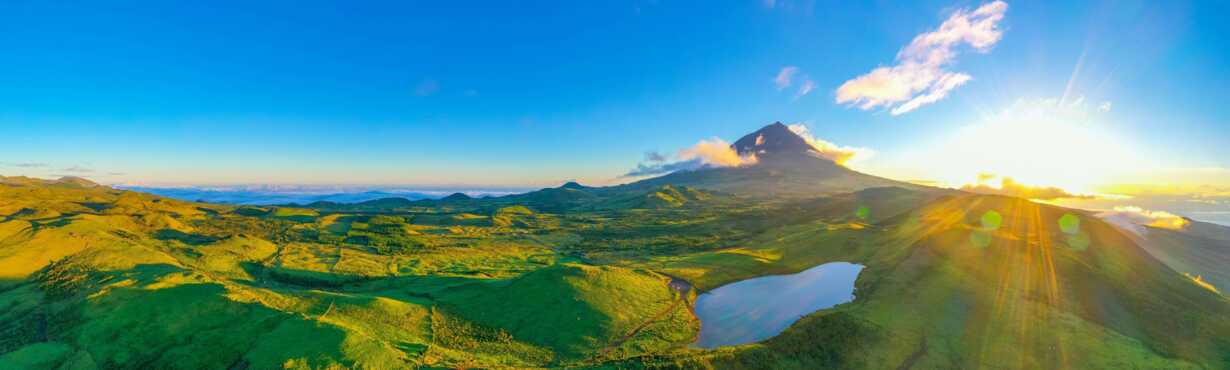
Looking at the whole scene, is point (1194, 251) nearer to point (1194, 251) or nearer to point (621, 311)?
point (1194, 251)

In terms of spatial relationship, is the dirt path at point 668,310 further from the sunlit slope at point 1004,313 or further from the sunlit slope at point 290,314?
the sunlit slope at point 1004,313

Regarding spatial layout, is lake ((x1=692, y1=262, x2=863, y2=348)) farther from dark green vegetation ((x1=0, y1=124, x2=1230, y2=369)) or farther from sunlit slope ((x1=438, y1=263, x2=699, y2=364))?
sunlit slope ((x1=438, y1=263, x2=699, y2=364))

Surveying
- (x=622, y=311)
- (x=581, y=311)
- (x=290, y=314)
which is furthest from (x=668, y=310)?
(x=290, y=314)

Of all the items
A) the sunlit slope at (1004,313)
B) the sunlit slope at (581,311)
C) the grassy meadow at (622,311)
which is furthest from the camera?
the sunlit slope at (581,311)

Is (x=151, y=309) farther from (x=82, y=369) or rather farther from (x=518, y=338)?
(x=518, y=338)

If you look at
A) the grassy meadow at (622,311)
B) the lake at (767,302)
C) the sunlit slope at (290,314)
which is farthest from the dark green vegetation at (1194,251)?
the sunlit slope at (290,314)

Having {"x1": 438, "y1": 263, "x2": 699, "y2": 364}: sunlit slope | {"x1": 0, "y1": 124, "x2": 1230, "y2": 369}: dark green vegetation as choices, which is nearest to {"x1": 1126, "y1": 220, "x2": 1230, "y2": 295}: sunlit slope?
{"x1": 0, "y1": 124, "x2": 1230, "y2": 369}: dark green vegetation

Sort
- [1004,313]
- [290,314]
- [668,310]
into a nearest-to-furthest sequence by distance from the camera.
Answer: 1. [290,314]
2. [1004,313]
3. [668,310]
